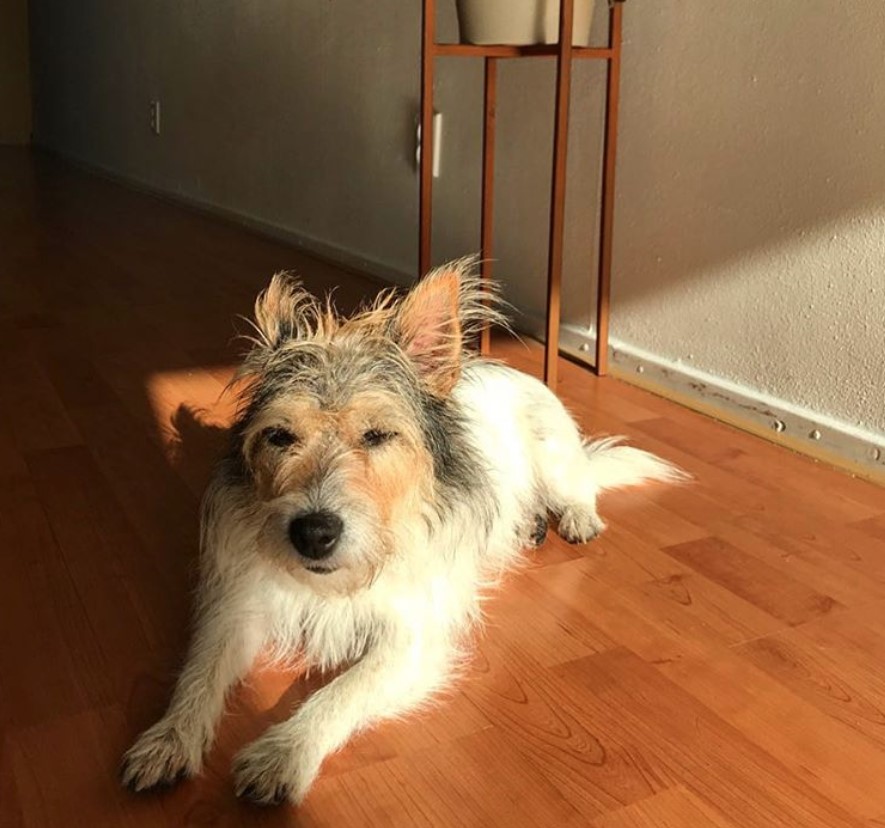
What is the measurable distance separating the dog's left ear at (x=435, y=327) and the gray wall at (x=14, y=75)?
39.1 ft

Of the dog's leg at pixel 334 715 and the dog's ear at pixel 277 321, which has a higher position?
the dog's ear at pixel 277 321

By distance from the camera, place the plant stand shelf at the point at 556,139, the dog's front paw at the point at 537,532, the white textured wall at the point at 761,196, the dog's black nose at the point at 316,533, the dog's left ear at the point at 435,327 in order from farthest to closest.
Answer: the plant stand shelf at the point at 556,139, the white textured wall at the point at 761,196, the dog's front paw at the point at 537,532, the dog's left ear at the point at 435,327, the dog's black nose at the point at 316,533

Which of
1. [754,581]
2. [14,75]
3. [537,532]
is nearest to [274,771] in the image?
[537,532]

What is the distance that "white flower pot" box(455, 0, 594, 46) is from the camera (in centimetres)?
300

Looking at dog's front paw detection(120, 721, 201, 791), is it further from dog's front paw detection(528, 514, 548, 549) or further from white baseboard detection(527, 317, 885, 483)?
white baseboard detection(527, 317, 885, 483)

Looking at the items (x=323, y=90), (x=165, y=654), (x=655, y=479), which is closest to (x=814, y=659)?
(x=655, y=479)

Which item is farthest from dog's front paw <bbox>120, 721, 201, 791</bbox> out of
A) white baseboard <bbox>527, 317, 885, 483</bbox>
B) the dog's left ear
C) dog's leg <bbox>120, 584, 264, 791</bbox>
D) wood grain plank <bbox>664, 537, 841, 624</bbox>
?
white baseboard <bbox>527, 317, 885, 483</bbox>

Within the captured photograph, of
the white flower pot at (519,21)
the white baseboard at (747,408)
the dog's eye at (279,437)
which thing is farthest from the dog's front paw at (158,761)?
the white flower pot at (519,21)

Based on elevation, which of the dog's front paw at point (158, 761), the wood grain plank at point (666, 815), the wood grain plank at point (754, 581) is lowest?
the wood grain plank at point (666, 815)

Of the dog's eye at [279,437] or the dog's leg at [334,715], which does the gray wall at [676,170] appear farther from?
the dog's eye at [279,437]

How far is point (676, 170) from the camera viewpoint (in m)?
3.08

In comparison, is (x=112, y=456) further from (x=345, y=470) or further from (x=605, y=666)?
(x=605, y=666)

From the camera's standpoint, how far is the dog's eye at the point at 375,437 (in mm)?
1600

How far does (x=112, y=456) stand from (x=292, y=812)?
1509 mm
